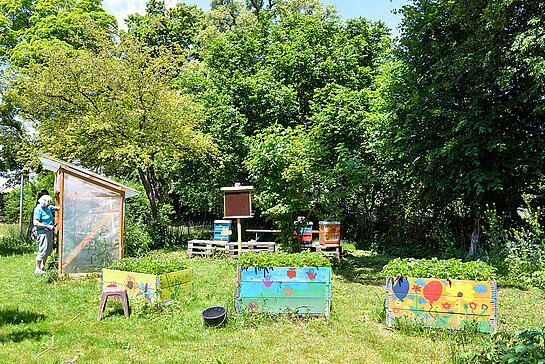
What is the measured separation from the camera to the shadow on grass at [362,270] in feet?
30.9

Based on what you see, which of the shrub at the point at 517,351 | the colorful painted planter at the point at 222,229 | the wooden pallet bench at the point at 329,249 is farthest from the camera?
the colorful painted planter at the point at 222,229

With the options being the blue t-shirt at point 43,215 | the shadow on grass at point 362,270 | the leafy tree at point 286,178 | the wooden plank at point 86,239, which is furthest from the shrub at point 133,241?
the shadow on grass at point 362,270

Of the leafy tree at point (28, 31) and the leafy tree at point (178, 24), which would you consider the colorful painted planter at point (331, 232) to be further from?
the leafy tree at point (178, 24)

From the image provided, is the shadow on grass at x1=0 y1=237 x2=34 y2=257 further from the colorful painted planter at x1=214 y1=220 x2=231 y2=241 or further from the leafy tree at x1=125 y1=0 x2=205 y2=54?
the leafy tree at x1=125 y1=0 x2=205 y2=54

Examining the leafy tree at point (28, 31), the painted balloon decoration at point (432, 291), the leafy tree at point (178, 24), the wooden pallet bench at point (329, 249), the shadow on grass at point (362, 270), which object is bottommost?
the shadow on grass at point (362, 270)

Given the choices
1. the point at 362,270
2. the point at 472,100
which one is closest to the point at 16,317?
the point at 362,270

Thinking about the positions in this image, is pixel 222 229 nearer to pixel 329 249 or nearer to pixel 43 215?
pixel 329 249

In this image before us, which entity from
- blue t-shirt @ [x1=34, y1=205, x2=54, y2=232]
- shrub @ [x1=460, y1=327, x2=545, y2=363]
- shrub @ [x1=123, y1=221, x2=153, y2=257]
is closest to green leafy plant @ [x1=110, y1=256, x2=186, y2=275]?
blue t-shirt @ [x1=34, y1=205, x2=54, y2=232]

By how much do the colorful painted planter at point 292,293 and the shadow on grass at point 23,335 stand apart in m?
2.81

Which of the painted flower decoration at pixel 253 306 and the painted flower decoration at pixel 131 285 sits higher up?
the painted flower decoration at pixel 131 285

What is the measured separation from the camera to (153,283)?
616 centimetres

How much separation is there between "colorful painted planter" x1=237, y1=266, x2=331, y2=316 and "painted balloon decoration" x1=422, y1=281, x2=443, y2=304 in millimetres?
1415

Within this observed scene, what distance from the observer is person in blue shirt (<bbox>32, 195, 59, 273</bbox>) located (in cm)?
921

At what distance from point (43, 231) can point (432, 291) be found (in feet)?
29.7
